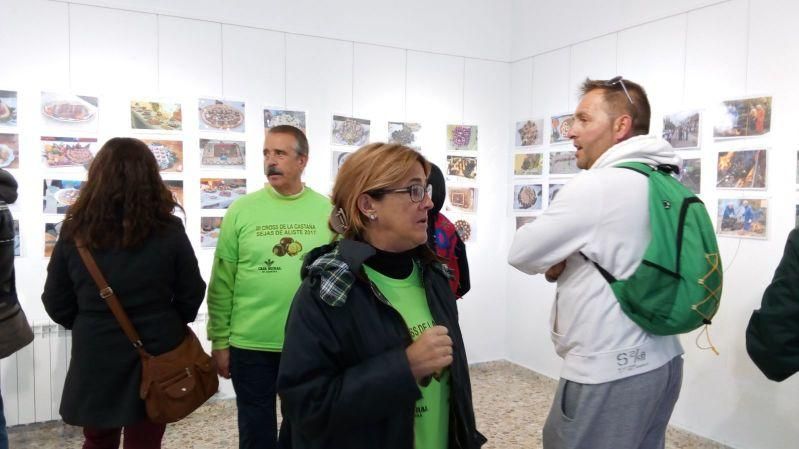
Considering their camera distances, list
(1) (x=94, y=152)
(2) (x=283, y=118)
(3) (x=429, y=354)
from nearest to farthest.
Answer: (3) (x=429, y=354) < (1) (x=94, y=152) < (2) (x=283, y=118)

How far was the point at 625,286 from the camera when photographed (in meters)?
1.70

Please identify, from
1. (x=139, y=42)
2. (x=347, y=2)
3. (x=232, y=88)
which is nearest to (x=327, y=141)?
(x=232, y=88)

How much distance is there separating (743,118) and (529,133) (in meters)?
1.81

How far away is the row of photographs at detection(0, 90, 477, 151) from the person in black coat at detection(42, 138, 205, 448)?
1.81 metres

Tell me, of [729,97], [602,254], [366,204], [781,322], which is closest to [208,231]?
[366,204]

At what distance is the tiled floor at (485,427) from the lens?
3420 millimetres

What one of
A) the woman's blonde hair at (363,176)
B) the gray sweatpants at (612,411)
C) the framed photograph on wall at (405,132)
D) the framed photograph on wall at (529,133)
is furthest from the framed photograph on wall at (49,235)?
the framed photograph on wall at (529,133)

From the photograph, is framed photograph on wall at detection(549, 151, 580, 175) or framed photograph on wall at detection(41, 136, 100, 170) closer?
framed photograph on wall at detection(41, 136, 100, 170)

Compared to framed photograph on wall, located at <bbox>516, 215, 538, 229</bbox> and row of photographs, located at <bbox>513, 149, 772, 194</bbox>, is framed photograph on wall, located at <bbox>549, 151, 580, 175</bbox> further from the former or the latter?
row of photographs, located at <bbox>513, 149, 772, 194</bbox>

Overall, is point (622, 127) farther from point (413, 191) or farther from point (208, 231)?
point (208, 231)

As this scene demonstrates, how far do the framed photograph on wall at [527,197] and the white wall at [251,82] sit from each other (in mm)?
180

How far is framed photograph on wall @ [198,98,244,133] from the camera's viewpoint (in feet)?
13.0

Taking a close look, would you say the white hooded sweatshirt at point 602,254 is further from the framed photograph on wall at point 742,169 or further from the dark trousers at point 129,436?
the framed photograph on wall at point 742,169

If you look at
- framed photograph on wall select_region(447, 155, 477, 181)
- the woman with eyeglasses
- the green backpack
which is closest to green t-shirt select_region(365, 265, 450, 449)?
the woman with eyeglasses
